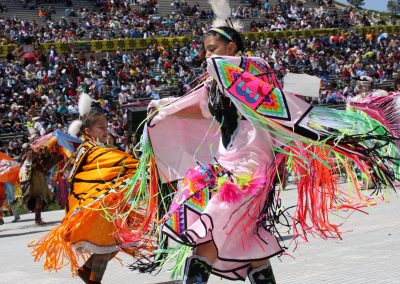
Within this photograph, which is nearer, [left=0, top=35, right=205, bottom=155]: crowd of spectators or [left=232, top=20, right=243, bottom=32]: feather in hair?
[left=232, top=20, right=243, bottom=32]: feather in hair

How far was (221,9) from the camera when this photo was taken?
14.3 feet

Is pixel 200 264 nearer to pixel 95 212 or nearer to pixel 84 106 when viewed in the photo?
pixel 95 212

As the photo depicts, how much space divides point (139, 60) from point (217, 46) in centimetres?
2285

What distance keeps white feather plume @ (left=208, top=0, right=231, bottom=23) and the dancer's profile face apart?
18cm

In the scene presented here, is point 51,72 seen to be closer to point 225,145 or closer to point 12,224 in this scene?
point 12,224

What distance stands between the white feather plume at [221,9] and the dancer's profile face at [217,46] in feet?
0.58

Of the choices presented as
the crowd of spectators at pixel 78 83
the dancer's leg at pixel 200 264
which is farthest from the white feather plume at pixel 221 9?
the crowd of spectators at pixel 78 83

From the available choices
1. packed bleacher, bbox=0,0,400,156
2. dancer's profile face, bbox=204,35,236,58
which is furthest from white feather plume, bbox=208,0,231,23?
packed bleacher, bbox=0,0,400,156

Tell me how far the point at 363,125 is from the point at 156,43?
25.6 m

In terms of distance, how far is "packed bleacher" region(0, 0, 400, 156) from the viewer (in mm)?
20844

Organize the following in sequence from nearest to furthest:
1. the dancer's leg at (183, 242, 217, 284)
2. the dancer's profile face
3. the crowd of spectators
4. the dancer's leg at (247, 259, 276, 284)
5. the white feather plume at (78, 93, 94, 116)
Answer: the dancer's leg at (183, 242, 217, 284) → the dancer's leg at (247, 259, 276, 284) → the dancer's profile face → the white feather plume at (78, 93, 94, 116) → the crowd of spectators

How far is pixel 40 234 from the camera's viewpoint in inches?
391

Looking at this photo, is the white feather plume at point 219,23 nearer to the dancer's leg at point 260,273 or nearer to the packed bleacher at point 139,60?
the dancer's leg at point 260,273

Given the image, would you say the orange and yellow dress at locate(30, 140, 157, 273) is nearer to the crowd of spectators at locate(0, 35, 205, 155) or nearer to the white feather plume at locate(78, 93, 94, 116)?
the white feather plume at locate(78, 93, 94, 116)
